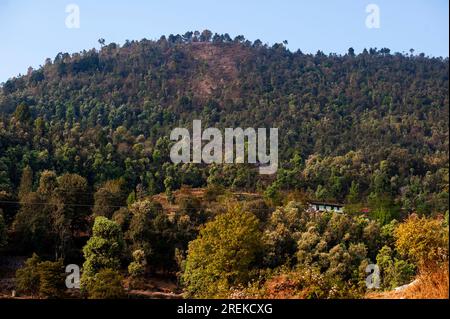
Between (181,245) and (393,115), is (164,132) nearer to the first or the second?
(393,115)

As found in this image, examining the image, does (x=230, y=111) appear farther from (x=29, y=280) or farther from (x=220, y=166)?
(x=29, y=280)

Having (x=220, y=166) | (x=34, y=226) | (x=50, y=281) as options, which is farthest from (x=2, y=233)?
(x=220, y=166)

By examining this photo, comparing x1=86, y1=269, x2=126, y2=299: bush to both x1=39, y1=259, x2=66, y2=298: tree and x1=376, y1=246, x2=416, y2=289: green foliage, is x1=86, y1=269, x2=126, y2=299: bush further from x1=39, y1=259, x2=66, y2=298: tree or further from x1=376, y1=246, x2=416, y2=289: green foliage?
x1=376, y1=246, x2=416, y2=289: green foliage

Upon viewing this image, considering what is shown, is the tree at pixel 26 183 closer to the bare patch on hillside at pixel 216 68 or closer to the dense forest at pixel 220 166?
the dense forest at pixel 220 166

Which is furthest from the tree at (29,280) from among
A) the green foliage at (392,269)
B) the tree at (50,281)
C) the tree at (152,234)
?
the green foliage at (392,269)

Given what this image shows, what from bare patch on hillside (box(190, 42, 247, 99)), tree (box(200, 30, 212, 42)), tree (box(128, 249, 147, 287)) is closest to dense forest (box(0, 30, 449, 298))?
tree (box(128, 249, 147, 287))
